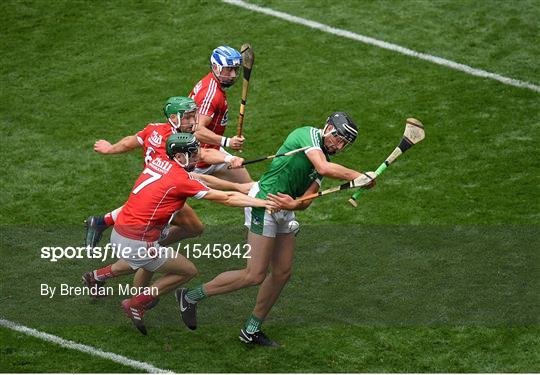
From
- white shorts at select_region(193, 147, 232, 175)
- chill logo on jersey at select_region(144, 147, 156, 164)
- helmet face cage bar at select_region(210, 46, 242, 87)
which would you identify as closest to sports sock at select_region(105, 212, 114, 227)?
white shorts at select_region(193, 147, 232, 175)

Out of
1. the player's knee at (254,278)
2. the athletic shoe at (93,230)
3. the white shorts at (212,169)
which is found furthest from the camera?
the white shorts at (212,169)

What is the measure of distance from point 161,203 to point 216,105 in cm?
223

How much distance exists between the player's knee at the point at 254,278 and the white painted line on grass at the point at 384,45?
7489 mm

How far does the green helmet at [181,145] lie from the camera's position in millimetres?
13008

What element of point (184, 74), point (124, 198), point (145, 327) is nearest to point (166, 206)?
point (145, 327)

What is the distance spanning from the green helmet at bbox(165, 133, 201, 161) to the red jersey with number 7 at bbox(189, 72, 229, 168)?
1.86 metres

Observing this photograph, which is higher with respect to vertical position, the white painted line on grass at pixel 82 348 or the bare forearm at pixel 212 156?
the bare forearm at pixel 212 156

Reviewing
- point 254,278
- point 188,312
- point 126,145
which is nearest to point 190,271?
point 188,312

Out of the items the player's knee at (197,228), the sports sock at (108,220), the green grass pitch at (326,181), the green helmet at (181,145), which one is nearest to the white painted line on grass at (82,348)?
→ the green grass pitch at (326,181)

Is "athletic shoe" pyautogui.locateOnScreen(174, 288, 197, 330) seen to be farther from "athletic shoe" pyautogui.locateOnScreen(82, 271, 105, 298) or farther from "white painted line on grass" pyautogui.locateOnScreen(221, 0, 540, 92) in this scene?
"white painted line on grass" pyautogui.locateOnScreen(221, 0, 540, 92)

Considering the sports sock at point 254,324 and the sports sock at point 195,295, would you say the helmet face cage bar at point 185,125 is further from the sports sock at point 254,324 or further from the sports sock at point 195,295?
the sports sock at point 254,324

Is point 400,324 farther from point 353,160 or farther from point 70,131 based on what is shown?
point 70,131

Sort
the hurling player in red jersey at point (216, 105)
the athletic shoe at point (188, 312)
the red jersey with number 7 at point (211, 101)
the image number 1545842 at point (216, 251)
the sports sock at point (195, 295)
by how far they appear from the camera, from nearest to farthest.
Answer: the sports sock at point (195, 295)
the athletic shoe at point (188, 312)
the hurling player in red jersey at point (216, 105)
the red jersey with number 7 at point (211, 101)
the image number 1545842 at point (216, 251)

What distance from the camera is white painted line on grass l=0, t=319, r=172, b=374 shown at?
13094 millimetres
